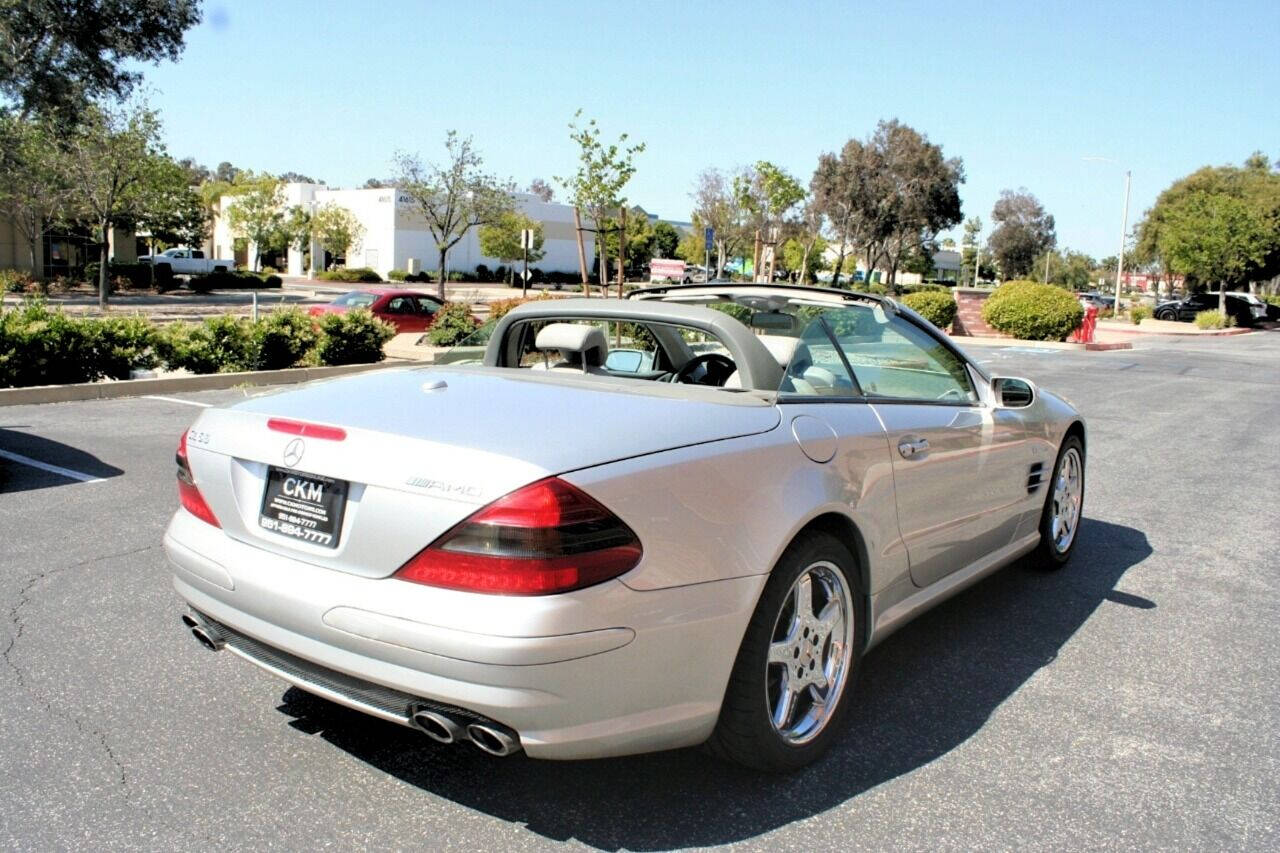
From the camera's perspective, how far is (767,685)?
10.2 ft

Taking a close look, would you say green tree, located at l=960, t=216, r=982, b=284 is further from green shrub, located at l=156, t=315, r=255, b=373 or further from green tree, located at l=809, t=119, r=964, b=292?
green shrub, located at l=156, t=315, r=255, b=373

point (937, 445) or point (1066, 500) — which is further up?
point (937, 445)

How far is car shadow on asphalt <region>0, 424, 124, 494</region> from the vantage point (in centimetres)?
705

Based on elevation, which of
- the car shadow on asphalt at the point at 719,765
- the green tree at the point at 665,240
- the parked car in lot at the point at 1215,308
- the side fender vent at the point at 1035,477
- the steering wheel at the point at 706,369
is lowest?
the car shadow on asphalt at the point at 719,765

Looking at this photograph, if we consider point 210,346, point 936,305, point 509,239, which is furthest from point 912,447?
point 509,239

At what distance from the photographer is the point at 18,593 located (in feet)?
15.6

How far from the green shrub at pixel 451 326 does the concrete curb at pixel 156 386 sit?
4816 millimetres

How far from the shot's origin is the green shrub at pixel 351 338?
15664mm

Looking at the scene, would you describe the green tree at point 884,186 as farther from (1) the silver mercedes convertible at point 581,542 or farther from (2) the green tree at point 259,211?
(1) the silver mercedes convertible at point 581,542

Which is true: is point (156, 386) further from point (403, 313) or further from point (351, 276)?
point (351, 276)

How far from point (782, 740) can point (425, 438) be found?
143cm

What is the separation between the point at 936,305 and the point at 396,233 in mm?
47767

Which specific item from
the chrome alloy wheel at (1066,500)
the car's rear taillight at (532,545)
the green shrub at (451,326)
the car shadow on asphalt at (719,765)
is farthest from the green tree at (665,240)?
the car's rear taillight at (532,545)

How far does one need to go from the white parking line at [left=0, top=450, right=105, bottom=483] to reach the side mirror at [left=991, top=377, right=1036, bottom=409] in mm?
6063
